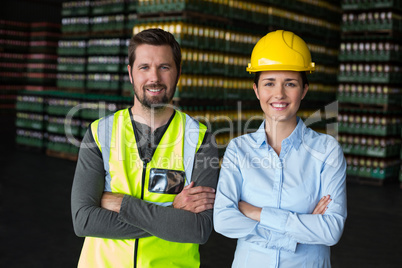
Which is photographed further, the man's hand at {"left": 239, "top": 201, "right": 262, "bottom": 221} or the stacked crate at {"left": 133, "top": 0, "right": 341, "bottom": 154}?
the stacked crate at {"left": 133, "top": 0, "right": 341, "bottom": 154}

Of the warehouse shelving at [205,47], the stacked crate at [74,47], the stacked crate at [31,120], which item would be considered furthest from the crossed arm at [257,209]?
the stacked crate at [74,47]

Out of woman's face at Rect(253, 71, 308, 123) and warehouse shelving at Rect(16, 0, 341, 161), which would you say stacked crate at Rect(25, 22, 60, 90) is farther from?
woman's face at Rect(253, 71, 308, 123)

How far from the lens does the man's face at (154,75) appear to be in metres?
2.39

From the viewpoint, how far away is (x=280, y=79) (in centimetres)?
240

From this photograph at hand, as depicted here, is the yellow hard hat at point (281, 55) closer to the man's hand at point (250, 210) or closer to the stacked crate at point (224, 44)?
the man's hand at point (250, 210)

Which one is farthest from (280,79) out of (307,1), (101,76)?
(101,76)

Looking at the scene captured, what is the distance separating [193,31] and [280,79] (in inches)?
271

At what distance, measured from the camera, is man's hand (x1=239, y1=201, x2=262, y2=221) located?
90.5 inches

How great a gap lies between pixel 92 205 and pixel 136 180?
0.24 m

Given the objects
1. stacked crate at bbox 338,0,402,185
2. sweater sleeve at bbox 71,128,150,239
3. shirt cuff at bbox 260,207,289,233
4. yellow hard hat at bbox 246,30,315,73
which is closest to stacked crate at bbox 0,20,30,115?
stacked crate at bbox 338,0,402,185

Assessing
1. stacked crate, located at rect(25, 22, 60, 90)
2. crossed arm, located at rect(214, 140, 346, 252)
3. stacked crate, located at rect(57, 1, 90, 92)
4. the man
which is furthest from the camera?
stacked crate, located at rect(25, 22, 60, 90)

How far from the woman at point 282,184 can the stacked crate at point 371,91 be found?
861cm

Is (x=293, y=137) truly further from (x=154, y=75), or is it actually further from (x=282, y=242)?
(x=154, y=75)

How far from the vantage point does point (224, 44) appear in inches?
382
